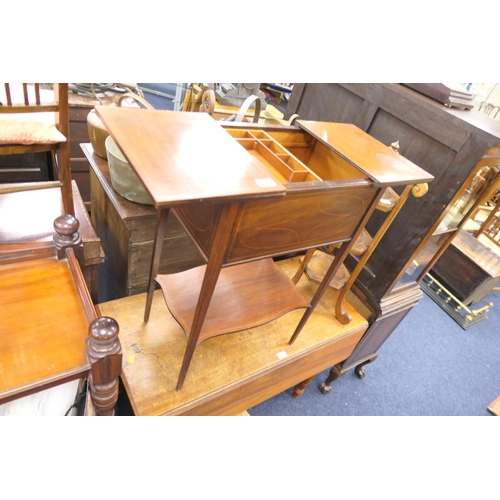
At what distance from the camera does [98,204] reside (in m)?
1.45

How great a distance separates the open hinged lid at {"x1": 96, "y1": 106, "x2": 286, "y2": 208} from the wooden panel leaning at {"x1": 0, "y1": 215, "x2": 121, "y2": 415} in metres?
0.30

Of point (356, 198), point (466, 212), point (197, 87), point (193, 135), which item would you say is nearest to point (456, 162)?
point (466, 212)

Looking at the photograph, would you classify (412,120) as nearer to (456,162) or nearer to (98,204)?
(456,162)

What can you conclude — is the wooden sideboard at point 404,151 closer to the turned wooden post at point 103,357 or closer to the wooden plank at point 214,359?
the wooden plank at point 214,359

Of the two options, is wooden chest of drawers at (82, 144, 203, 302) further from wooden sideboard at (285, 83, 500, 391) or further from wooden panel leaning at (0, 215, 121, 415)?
wooden sideboard at (285, 83, 500, 391)

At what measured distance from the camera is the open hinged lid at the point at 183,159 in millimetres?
575

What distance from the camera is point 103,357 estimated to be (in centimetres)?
66

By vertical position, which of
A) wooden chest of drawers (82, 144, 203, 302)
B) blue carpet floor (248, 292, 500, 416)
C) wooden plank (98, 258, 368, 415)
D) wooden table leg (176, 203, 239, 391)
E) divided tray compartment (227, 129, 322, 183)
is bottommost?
blue carpet floor (248, 292, 500, 416)

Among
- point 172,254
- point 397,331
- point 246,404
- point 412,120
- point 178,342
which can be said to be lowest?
point 397,331

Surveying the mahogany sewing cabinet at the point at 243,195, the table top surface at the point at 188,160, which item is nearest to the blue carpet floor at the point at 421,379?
the mahogany sewing cabinet at the point at 243,195

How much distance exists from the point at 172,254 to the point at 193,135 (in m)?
0.70

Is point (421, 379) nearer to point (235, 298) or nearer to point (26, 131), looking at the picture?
point (235, 298)

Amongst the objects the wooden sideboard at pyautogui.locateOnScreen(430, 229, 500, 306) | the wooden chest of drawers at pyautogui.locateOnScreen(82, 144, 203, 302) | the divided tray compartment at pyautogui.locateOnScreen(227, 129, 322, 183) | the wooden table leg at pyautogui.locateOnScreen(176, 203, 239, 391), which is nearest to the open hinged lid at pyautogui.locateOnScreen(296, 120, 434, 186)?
the divided tray compartment at pyautogui.locateOnScreen(227, 129, 322, 183)

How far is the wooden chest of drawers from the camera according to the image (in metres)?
1.15
